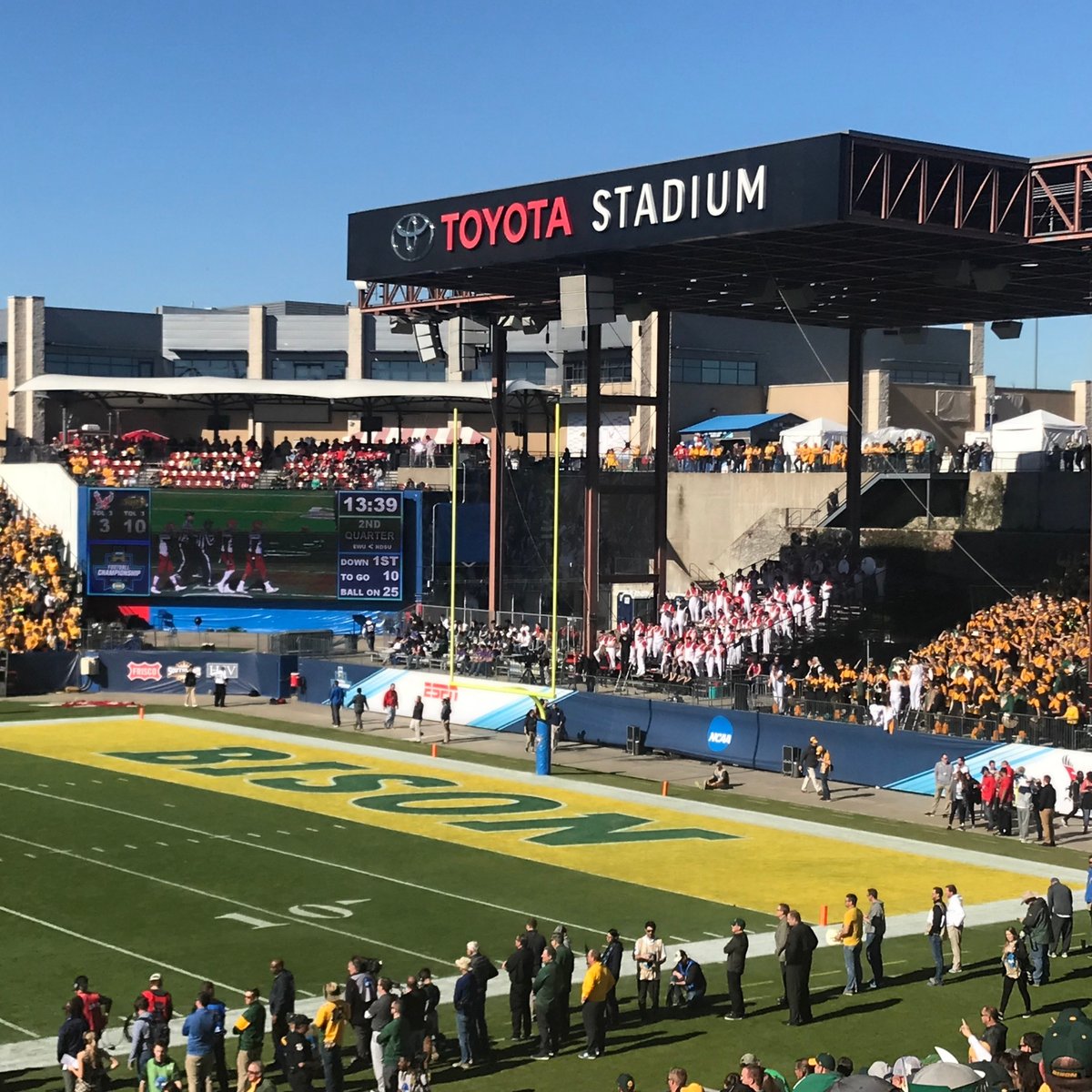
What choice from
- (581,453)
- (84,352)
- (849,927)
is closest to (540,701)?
(849,927)

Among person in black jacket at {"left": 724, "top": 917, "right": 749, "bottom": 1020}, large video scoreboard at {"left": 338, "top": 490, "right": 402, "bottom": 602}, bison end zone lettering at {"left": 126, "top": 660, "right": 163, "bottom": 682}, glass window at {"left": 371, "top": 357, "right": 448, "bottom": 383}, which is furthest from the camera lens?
glass window at {"left": 371, "top": 357, "right": 448, "bottom": 383}

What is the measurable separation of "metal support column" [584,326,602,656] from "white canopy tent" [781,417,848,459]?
15.7 meters

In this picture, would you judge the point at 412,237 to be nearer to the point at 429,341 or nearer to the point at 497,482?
the point at 429,341

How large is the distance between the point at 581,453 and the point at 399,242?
2503 cm

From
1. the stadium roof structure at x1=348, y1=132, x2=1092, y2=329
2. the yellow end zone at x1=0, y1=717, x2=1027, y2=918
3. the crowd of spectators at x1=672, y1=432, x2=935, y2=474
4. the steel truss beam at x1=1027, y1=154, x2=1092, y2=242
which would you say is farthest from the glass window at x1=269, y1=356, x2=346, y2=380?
the steel truss beam at x1=1027, y1=154, x2=1092, y2=242

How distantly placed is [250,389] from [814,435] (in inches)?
813

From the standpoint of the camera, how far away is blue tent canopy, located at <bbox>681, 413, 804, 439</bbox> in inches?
2724

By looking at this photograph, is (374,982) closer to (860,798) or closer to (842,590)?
(860,798)

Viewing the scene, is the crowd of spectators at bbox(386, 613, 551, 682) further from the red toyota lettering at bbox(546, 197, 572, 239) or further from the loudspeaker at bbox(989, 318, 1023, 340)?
the loudspeaker at bbox(989, 318, 1023, 340)

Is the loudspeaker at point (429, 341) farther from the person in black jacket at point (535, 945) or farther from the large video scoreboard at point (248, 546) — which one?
the person in black jacket at point (535, 945)

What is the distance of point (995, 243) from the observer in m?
38.2

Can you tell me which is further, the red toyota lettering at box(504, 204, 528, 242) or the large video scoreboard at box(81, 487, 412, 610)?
the large video scoreboard at box(81, 487, 412, 610)

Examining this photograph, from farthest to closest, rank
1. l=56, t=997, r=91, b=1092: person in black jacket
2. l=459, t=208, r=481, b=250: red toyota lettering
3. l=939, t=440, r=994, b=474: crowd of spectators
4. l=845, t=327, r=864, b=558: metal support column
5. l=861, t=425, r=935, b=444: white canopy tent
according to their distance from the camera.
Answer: l=861, t=425, r=935, b=444: white canopy tent < l=939, t=440, r=994, b=474: crowd of spectators < l=845, t=327, r=864, b=558: metal support column < l=459, t=208, r=481, b=250: red toyota lettering < l=56, t=997, r=91, b=1092: person in black jacket

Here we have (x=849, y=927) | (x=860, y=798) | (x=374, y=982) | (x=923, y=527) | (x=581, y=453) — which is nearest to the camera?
(x=374, y=982)
